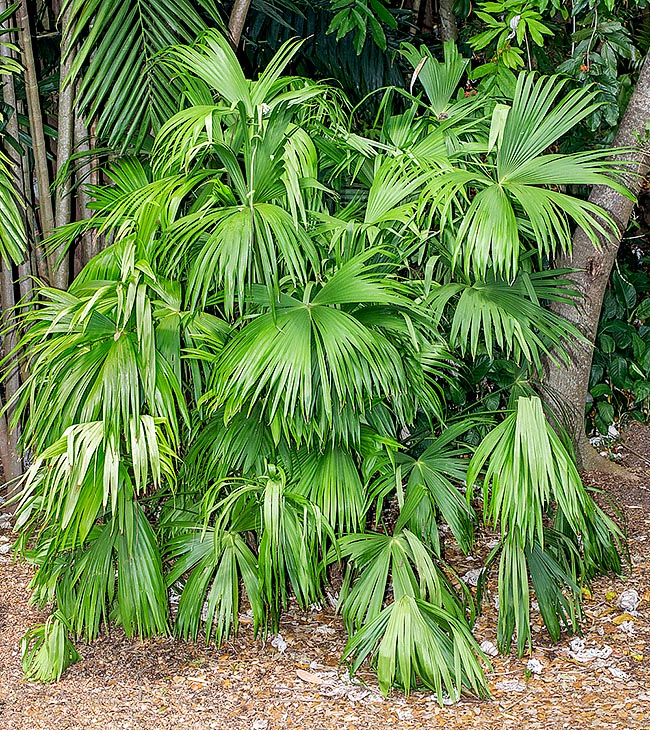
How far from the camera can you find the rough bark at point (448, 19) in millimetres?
4191

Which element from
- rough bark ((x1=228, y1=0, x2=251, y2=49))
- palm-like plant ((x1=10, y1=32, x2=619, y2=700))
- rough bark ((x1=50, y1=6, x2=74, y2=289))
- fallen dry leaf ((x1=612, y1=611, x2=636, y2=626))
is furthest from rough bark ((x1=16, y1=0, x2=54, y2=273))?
fallen dry leaf ((x1=612, y1=611, x2=636, y2=626))

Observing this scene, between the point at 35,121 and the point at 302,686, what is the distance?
2.14 meters

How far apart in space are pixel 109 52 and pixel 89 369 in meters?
1.13

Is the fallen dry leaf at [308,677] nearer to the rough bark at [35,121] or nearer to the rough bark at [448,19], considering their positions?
the rough bark at [35,121]

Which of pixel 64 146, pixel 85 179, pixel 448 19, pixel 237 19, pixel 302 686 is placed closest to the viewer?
pixel 302 686

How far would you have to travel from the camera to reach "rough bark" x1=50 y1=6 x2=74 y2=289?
3.02 metres

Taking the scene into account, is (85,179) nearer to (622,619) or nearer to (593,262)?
(593,262)

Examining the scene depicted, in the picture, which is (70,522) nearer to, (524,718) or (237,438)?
(237,438)

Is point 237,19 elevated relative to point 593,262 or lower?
elevated

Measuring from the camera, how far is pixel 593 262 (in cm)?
355

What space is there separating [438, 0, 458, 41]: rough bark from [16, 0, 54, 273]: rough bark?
1966mm

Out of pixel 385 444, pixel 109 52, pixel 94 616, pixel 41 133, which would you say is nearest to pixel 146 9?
pixel 109 52

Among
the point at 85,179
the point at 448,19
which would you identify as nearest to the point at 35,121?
the point at 85,179

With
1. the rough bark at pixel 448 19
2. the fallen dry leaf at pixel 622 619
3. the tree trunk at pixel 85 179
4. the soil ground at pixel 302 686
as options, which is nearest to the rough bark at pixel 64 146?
the tree trunk at pixel 85 179
